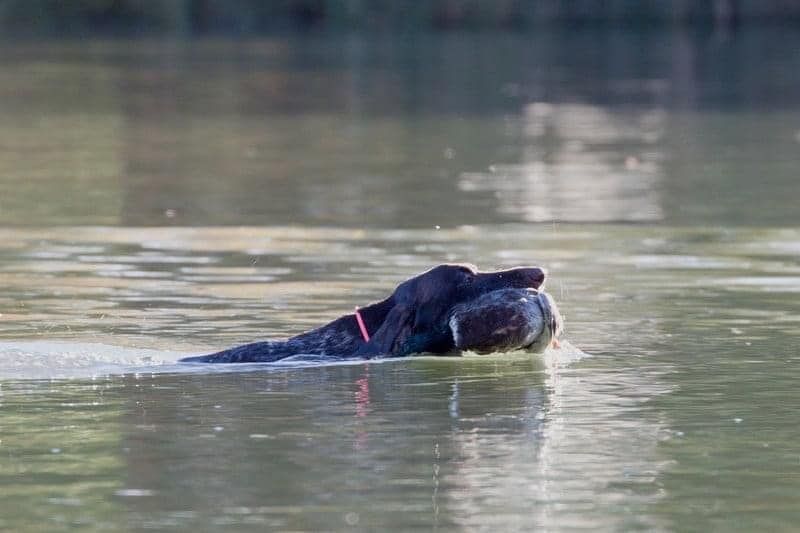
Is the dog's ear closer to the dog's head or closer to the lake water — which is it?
the dog's head

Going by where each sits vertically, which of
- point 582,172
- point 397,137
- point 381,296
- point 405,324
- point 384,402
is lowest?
point 384,402

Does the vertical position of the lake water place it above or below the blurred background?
below

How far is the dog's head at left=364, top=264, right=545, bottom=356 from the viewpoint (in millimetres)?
12656

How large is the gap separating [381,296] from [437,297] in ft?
10.5

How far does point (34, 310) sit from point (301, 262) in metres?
3.23

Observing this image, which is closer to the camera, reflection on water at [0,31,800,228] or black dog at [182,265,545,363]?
black dog at [182,265,545,363]

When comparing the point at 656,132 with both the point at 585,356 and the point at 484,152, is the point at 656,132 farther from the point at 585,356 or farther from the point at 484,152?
the point at 585,356

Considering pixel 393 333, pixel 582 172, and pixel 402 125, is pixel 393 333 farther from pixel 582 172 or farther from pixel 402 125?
pixel 402 125

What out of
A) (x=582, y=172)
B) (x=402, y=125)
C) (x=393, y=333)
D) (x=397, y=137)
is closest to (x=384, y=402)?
(x=393, y=333)

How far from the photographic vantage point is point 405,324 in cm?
1289

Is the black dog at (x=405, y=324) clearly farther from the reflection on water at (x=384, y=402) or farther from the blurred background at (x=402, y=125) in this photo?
the blurred background at (x=402, y=125)

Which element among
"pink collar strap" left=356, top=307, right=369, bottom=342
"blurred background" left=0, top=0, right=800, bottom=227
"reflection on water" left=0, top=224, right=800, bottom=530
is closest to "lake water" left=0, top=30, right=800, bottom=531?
"reflection on water" left=0, top=224, right=800, bottom=530

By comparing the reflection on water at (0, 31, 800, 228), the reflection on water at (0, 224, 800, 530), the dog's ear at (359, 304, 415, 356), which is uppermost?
the reflection on water at (0, 31, 800, 228)

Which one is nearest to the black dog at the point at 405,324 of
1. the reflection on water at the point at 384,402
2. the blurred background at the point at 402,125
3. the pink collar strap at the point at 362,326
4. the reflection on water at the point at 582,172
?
the pink collar strap at the point at 362,326
